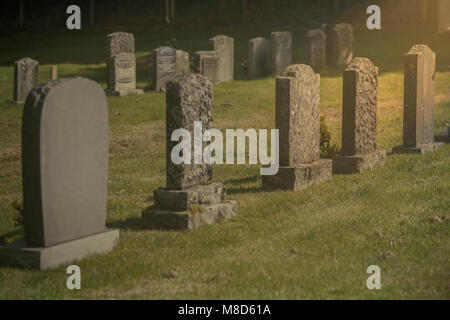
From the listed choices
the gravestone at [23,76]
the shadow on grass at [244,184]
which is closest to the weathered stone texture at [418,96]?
the shadow on grass at [244,184]

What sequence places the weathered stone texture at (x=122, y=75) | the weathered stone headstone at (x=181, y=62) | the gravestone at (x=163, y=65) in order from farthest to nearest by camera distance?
1. the weathered stone headstone at (x=181, y=62)
2. the gravestone at (x=163, y=65)
3. the weathered stone texture at (x=122, y=75)

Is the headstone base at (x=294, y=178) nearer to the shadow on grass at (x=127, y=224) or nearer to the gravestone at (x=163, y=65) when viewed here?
the shadow on grass at (x=127, y=224)

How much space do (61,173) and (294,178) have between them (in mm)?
4281

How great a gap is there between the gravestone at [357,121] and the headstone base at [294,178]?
102 centimetres

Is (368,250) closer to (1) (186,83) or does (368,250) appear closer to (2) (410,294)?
(2) (410,294)

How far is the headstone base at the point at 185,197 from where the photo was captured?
894 centimetres

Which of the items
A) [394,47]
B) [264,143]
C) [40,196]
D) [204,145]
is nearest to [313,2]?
[394,47]

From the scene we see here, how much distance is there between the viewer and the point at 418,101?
530 inches

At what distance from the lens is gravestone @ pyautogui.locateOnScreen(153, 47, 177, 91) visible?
2227cm

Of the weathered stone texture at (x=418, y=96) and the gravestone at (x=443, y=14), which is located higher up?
the gravestone at (x=443, y=14)

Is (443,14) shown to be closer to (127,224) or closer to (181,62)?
(181,62)

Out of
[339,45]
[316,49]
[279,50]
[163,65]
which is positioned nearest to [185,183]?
[163,65]

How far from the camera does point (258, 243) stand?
27.3 ft

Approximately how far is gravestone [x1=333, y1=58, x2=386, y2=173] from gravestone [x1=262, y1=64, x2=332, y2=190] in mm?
795
